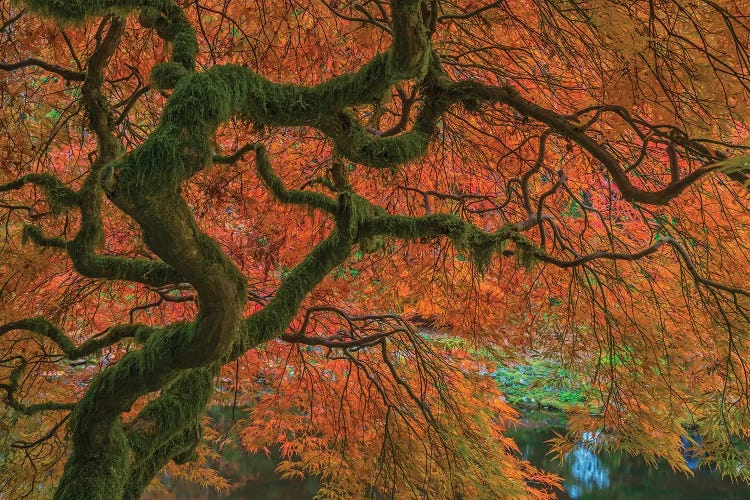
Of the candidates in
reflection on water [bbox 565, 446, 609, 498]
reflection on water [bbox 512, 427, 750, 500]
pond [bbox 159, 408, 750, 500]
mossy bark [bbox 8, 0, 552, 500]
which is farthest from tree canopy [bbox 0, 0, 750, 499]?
reflection on water [bbox 565, 446, 609, 498]

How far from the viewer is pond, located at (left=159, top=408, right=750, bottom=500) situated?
7.96 meters

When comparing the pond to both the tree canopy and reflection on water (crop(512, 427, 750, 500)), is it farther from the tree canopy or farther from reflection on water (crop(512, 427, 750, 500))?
the tree canopy

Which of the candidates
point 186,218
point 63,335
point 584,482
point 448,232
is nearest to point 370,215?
A: point 448,232

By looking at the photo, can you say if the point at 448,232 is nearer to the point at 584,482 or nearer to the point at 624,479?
the point at 584,482

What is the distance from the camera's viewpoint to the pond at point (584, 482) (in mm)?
7961

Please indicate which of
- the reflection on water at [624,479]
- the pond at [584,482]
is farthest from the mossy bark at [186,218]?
the reflection on water at [624,479]

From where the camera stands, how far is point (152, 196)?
5.08 feet

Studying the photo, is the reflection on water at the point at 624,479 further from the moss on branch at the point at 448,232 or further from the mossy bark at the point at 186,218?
the mossy bark at the point at 186,218

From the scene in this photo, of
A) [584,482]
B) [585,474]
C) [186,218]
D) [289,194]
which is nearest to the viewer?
[186,218]

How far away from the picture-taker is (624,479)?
353 inches

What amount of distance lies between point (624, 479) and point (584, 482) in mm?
622

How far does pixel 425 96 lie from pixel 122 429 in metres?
1.89

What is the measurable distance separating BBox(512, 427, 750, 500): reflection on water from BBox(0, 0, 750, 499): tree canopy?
472cm

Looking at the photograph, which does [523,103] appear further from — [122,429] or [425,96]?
[122,429]
